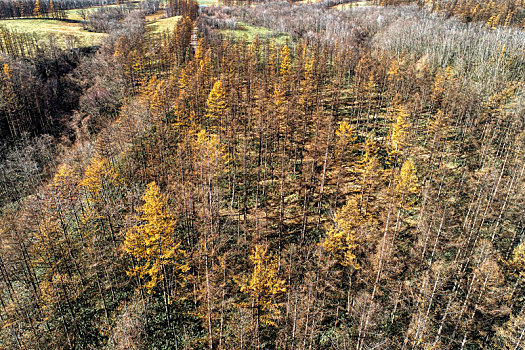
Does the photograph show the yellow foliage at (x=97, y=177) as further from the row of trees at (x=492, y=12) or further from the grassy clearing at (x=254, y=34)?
the row of trees at (x=492, y=12)

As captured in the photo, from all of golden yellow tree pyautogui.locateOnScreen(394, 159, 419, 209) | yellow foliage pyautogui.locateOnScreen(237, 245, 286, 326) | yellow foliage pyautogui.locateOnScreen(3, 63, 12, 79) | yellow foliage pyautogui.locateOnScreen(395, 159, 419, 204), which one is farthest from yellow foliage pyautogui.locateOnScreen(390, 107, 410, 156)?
yellow foliage pyautogui.locateOnScreen(3, 63, 12, 79)

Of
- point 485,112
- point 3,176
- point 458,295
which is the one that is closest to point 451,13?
point 485,112

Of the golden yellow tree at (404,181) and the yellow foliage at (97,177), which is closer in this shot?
the golden yellow tree at (404,181)

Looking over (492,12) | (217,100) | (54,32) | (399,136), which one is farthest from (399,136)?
(54,32)

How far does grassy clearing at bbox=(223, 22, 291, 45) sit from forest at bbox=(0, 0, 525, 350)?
72.3 metres

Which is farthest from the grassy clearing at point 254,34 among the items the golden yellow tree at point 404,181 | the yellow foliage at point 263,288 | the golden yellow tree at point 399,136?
the yellow foliage at point 263,288

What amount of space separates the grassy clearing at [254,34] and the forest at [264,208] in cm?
7226

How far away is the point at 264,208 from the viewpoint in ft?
212

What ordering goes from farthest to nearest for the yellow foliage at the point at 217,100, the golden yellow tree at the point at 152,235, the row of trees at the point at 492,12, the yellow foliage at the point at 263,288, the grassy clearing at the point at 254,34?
1. the grassy clearing at the point at 254,34
2. the row of trees at the point at 492,12
3. the yellow foliage at the point at 217,100
4. the golden yellow tree at the point at 152,235
5. the yellow foliage at the point at 263,288

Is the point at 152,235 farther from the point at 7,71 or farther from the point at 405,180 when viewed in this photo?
the point at 7,71

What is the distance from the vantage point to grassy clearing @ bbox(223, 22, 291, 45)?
178375mm

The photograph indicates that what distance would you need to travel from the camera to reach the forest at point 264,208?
141 feet

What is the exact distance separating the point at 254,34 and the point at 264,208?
6244 inches

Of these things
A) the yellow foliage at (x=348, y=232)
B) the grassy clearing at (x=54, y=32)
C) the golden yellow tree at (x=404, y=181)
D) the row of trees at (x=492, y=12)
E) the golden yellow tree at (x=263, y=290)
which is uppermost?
the row of trees at (x=492, y=12)
